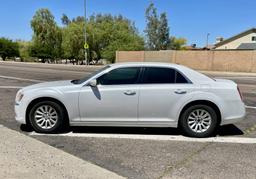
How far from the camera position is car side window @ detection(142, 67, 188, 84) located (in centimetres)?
685

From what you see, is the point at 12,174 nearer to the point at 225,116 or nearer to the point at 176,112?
the point at 176,112

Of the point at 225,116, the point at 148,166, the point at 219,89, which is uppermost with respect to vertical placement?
the point at 219,89

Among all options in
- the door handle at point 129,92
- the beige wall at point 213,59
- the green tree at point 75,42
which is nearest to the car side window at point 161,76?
the door handle at point 129,92

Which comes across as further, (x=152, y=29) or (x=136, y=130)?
(x=152, y=29)

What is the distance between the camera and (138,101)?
6.72 metres

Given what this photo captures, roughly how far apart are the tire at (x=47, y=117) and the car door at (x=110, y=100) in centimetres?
46

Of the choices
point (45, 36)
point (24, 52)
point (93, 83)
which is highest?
point (45, 36)

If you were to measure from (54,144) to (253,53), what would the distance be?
1322 inches

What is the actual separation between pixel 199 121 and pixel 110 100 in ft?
5.88

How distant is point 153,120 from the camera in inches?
267

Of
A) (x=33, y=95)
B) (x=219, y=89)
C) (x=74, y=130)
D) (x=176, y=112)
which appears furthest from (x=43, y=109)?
(x=219, y=89)

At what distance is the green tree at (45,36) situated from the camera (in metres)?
71.8

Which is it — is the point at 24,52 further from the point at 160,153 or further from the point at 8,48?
the point at 160,153

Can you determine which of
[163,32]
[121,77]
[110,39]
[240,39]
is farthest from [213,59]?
[163,32]
